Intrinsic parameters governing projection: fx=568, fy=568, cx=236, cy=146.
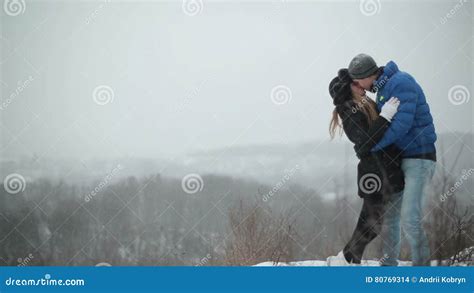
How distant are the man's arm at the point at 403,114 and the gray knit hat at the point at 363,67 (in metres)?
0.27

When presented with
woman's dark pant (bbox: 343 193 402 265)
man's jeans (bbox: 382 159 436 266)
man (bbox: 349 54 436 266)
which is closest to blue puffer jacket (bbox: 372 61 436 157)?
man (bbox: 349 54 436 266)

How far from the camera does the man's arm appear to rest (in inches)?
175

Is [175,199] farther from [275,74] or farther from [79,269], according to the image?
[275,74]

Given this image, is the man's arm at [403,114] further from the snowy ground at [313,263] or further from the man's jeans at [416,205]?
the snowy ground at [313,263]

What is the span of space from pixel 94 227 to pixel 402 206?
2.87 m

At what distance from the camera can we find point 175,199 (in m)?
5.51

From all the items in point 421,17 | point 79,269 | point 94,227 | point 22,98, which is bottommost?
point 79,269

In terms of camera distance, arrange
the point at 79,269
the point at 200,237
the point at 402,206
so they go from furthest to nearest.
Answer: the point at 200,237, the point at 79,269, the point at 402,206

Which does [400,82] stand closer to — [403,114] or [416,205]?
[403,114]

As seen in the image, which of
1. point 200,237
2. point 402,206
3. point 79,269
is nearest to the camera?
point 402,206

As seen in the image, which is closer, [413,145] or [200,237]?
[413,145]

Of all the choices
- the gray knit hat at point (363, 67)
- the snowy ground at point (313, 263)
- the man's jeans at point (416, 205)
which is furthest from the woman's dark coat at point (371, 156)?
the snowy ground at point (313, 263)

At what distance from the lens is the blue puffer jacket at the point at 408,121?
4465 mm

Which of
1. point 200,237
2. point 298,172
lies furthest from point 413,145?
point 200,237
